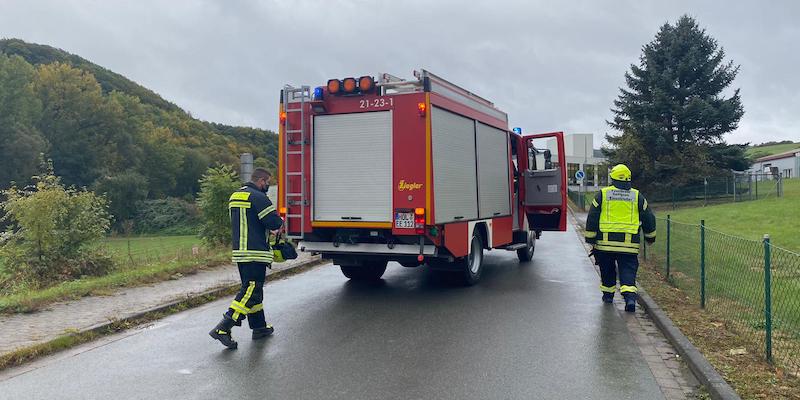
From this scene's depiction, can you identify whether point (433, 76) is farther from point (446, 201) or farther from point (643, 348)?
point (643, 348)

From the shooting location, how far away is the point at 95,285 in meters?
9.09

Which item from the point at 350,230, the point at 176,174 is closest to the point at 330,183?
the point at 350,230

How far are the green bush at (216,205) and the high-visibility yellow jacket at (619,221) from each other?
34.3 ft

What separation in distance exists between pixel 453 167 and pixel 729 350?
4.45 m

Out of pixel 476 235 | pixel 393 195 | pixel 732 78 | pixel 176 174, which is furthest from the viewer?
pixel 176 174

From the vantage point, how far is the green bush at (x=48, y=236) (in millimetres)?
11258

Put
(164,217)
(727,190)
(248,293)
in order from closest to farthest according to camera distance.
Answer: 1. (248,293)
2. (727,190)
3. (164,217)

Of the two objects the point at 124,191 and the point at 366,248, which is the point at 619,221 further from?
the point at 124,191

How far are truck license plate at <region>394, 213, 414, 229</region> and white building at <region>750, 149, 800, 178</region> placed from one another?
58.7 m

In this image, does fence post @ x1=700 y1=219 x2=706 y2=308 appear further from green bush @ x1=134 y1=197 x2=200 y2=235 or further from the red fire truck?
green bush @ x1=134 y1=197 x2=200 y2=235

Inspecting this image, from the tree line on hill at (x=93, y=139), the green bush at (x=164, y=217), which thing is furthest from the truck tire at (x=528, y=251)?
the green bush at (x=164, y=217)

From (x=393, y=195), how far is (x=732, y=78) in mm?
30277

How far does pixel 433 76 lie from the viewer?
8.45 m

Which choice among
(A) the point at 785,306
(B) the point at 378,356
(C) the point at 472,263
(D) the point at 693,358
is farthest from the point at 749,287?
(C) the point at 472,263
